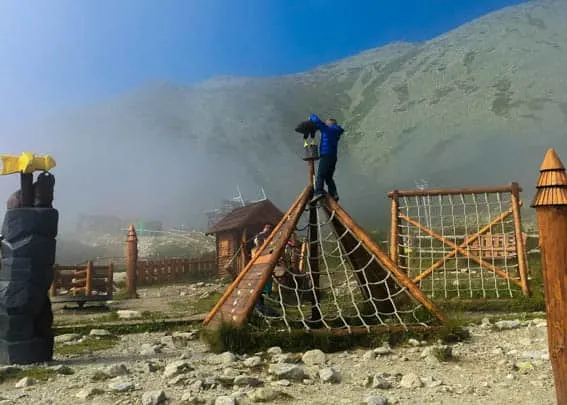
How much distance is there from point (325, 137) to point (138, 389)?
4.99m

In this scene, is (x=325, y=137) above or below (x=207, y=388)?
above

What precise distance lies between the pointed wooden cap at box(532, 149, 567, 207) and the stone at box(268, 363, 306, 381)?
2.87m

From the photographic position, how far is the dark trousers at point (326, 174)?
8562 mm

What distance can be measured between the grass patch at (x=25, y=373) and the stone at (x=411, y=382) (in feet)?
12.6

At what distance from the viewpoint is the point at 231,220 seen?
84.6ft

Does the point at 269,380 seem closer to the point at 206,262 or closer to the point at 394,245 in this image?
the point at 394,245

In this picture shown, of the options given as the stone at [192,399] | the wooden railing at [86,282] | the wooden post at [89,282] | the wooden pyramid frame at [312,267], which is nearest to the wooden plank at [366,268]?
the wooden pyramid frame at [312,267]

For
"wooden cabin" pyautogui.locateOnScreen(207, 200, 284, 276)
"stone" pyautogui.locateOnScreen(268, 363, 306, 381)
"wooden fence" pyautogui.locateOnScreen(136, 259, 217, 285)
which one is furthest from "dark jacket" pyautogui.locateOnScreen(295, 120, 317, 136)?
"wooden fence" pyautogui.locateOnScreen(136, 259, 217, 285)

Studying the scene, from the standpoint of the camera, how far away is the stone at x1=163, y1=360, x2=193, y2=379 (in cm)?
562

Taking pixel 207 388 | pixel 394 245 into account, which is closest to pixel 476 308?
pixel 394 245

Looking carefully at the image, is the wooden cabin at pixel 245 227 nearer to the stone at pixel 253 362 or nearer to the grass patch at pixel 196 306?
the grass patch at pixel 196 306

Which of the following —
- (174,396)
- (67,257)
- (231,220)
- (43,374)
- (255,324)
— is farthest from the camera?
(67,257)

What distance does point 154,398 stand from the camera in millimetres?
4680

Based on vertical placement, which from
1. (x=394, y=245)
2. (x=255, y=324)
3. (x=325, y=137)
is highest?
(x=325, y=137)
